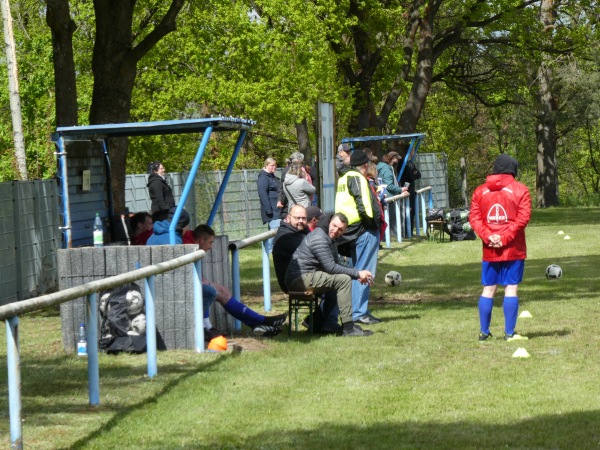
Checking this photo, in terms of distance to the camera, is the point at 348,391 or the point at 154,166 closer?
the point at 348,391

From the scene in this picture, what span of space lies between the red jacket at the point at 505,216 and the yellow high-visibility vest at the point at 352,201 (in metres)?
2.05

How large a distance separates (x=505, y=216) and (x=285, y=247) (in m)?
2.56

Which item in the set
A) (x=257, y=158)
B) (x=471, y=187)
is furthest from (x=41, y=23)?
(x=471, y=187)

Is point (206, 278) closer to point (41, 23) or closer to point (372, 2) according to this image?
point (372, 2)

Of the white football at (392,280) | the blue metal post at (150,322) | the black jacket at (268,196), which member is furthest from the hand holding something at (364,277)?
the black jacket at (268,196)

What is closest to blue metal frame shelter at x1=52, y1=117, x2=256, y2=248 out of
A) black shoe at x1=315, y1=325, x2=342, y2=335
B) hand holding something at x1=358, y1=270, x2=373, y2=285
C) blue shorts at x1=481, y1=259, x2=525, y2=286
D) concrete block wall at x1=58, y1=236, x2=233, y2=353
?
concrete block wall at x1=58, y1=236, x2=233, y2=353

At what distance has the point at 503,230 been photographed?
458 inches

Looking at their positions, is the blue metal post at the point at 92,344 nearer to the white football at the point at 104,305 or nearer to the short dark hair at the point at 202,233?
the white football at the point at 104,305

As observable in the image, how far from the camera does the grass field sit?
7637mm

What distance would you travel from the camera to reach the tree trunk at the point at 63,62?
56.4 ft

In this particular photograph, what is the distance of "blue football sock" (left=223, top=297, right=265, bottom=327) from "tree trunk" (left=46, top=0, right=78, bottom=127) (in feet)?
18.1

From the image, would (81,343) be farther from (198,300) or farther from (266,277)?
(266,277)

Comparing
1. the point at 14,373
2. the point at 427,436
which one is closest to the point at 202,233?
the point at 427,436

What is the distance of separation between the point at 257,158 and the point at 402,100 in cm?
688
